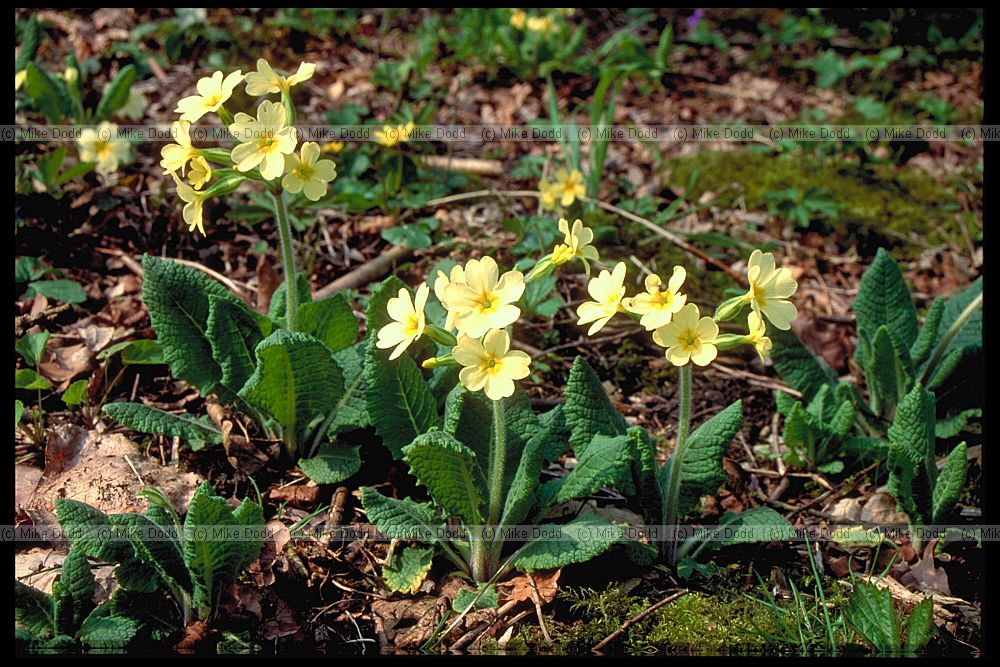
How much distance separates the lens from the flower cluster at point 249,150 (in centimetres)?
202

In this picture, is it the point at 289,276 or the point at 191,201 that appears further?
the point at 289,276

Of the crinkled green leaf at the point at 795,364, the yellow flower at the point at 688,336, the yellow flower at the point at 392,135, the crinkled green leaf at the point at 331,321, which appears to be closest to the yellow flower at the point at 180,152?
the crinkled green leaf at the point at 331,321

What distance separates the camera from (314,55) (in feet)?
16.5

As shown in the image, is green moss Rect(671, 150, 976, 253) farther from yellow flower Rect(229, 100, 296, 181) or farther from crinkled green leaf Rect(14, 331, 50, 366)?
crinkled green leaf Rect(14, 331, 50, 366)

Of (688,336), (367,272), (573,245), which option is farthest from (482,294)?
(367,272)

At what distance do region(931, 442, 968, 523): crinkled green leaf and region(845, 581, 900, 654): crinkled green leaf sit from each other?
0.48 metres

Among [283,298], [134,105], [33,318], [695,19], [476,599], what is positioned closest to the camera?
[476,599]

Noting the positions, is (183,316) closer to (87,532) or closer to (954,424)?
(87,532)

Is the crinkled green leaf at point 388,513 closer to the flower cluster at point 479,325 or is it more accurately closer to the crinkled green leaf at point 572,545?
the crinkled green leaf at point 572,545

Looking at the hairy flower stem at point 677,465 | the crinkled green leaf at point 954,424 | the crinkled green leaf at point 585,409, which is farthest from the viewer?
the crinkled green leaf at point 954,424

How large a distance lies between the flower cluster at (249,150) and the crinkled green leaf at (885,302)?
187 cm

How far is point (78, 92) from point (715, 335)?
132 inches

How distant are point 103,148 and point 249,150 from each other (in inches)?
74.8

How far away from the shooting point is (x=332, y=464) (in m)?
2.36
